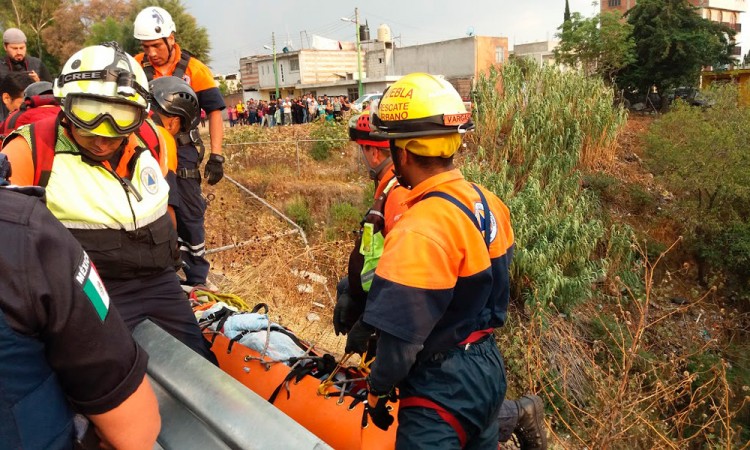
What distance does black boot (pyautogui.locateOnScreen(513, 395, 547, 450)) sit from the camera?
8.86ft

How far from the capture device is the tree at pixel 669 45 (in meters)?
19.7

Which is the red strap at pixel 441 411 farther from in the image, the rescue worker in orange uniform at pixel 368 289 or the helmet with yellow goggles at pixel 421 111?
the helmet with yellow goggles at pixel 421 111

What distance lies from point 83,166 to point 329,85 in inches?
1538

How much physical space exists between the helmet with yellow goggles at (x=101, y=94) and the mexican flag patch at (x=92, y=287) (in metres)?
1.28

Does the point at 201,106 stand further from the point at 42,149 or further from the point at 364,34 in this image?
the point at 364,34

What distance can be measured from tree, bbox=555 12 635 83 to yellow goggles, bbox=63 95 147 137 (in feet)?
60.2

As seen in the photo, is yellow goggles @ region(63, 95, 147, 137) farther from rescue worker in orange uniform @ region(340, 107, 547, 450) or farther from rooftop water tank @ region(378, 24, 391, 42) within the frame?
rooftop water tank @ region(378, 24, 391, 42)

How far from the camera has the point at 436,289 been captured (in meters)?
1.76

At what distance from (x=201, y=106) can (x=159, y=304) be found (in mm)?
2282

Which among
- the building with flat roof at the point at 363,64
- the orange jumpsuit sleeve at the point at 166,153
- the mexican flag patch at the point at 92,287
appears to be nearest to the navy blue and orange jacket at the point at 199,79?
the orange jumpsuit sleeve at the point at 166,153

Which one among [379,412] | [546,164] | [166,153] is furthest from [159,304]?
[546,164]

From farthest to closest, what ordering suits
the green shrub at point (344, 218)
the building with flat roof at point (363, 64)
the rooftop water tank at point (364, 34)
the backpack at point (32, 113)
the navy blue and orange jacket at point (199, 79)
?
the rooftop water tank at point (364, 34)
the building with flat roof at point (363, 64)
the green shrub at point (344, 218)
the navy blue and orange jacket at point (199, 79)
the backpack at point (32, 113)

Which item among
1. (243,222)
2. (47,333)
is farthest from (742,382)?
(47,333)

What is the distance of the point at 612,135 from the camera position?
39.4 feet
